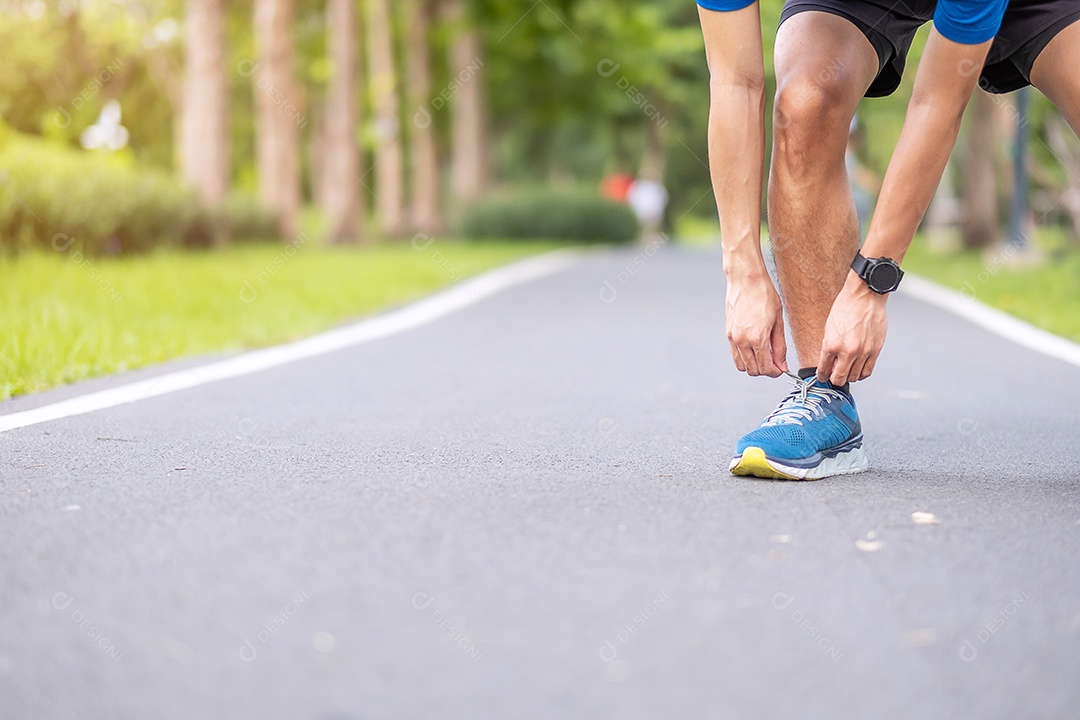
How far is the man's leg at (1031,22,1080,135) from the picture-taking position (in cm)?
367

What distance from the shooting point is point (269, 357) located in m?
6.80

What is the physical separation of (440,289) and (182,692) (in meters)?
10.6

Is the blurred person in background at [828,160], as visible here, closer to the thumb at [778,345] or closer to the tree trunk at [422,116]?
the thumb at [778,345]

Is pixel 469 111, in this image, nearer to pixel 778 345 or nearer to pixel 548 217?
pixel 548 217

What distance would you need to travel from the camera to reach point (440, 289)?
12.5 m

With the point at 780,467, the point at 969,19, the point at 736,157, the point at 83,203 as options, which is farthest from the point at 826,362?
the point at 83,203

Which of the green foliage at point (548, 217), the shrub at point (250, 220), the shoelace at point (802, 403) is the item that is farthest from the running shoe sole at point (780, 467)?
the green foliage at point (548, 217)

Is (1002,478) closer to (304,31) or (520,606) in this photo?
(520,606)

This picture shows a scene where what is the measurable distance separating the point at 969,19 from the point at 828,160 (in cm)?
57

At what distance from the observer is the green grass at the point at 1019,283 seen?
9719 millimetres

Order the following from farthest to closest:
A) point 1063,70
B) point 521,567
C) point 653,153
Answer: point 653,153
point 1063,70
point 521,567

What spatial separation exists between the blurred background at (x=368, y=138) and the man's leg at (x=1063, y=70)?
12.5ft

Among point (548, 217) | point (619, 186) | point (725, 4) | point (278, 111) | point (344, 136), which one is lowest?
point (619, 186)

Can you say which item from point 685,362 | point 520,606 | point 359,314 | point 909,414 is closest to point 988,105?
point 359,314
